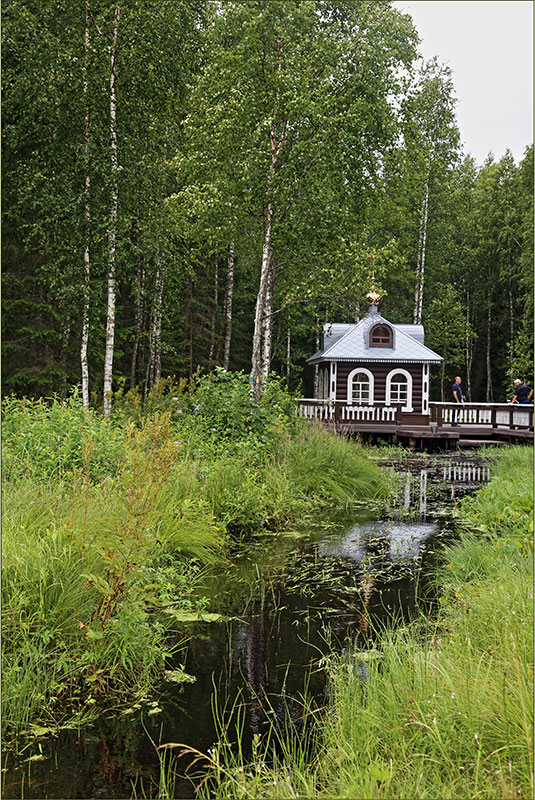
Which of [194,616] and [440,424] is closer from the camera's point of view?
[194,616]

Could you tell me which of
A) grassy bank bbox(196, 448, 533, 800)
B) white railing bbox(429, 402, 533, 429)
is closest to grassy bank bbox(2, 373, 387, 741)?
grassy bank bbox(196, 448, 533, 800)

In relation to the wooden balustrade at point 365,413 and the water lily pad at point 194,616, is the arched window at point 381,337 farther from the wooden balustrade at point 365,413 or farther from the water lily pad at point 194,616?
the water lily pad at point 194,616

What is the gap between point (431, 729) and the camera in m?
2.67

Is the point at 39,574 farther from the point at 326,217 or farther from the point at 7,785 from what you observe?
the point at 326,217

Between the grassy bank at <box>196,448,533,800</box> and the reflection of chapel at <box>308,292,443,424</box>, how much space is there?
19.6 metres

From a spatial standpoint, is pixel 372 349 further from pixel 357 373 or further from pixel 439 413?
pixel 439 413

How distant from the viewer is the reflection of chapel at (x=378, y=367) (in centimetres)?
2412

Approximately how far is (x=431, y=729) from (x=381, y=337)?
22.3 meters

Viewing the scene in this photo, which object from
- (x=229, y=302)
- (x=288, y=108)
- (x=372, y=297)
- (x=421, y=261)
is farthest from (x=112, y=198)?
(x=421, y=261)

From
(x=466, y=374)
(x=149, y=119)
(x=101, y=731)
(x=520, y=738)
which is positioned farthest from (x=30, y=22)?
(x=466, y=374)

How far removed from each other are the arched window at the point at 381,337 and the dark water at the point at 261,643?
15.5 meters

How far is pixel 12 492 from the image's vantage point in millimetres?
5898

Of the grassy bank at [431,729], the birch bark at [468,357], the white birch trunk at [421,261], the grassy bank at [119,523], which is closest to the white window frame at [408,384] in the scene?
the white birch trunk at [421,261]

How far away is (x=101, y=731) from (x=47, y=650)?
72cm
